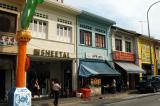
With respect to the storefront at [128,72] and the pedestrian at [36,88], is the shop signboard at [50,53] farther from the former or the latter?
the storefront at [128,72]

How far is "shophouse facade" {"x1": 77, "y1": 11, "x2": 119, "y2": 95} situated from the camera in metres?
29.2

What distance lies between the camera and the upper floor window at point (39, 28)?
82.5ft

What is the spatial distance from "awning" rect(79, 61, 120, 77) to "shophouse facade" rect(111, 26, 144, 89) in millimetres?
2756

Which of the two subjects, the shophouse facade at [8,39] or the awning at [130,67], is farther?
the awning at [130,67]

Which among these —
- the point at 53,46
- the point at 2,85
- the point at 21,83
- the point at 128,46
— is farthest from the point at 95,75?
the point at 21,83

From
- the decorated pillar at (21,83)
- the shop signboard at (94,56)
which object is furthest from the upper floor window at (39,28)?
the decorated pillar at (21,83)

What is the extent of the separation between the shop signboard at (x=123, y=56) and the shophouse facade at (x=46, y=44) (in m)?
7.22

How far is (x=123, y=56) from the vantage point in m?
36.8

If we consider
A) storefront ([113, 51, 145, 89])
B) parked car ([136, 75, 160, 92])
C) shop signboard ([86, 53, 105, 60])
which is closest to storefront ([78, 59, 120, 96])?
shop signboard ([86, 53, 105, 60])

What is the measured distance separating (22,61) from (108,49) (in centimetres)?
1812

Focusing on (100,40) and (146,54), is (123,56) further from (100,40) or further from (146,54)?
(146,54)

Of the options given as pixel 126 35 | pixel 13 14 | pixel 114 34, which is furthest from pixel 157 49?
pixel 13 14

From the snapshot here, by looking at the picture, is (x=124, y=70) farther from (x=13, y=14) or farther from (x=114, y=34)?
(x=13, y=14)

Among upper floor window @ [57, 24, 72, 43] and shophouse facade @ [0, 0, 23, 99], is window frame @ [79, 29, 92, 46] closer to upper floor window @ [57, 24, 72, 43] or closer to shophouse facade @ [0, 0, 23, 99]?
upper floor window @ [57, 24, 72, 43]
